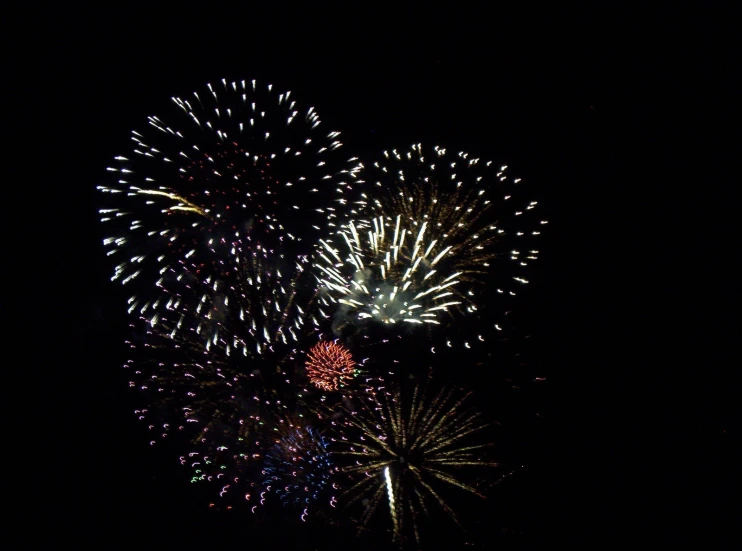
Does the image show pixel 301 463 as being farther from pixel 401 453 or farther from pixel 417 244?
pixel 417 244

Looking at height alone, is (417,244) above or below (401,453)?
above

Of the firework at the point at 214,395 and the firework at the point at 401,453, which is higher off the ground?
the firework at the point at 214,395

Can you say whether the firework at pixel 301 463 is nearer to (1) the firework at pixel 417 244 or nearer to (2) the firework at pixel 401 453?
(2) the firework at pixel 401 453

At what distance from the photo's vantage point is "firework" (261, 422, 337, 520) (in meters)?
5.85

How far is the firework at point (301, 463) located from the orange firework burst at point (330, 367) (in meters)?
0.86

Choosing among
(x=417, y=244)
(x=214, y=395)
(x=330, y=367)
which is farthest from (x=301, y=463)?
(x=417, y=244)

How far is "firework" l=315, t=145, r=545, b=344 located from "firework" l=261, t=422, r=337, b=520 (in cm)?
218

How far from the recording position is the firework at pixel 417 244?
6.00m

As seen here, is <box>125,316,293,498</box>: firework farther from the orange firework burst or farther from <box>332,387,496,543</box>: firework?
<box>332,387,496,543</box>: firework

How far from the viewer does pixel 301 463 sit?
5875mm

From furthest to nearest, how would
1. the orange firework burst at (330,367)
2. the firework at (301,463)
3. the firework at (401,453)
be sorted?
the orange firework burst at (330,367) → the firework at (301,463) → the firework at (401,453)

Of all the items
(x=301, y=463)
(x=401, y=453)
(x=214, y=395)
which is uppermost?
(x=214, y=395)

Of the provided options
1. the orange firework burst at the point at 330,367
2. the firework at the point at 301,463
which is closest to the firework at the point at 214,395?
the firework at the point at 301,463

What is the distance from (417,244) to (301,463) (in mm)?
3889
